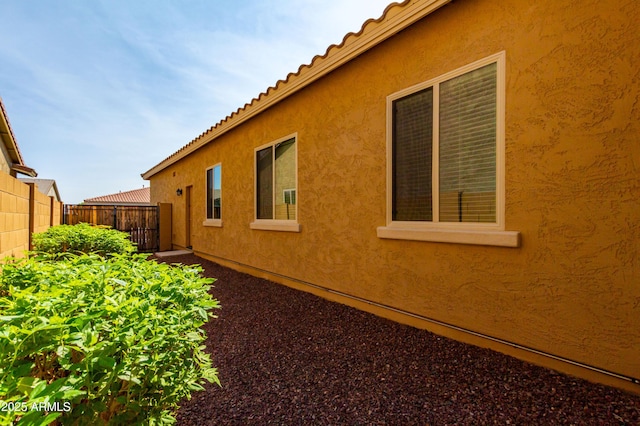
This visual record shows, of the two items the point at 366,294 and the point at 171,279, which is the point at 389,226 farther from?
the point at 171,279

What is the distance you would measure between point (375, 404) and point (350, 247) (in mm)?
2661

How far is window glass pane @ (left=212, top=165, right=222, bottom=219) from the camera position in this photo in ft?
32.3

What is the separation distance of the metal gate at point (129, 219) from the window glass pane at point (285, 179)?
385 inches

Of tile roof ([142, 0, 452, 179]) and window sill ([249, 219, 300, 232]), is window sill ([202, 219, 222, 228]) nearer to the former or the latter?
window sill ([249, 219, 300, 232])

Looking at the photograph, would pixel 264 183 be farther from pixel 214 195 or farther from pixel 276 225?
pixel 214 195

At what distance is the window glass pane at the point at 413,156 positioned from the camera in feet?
13.3

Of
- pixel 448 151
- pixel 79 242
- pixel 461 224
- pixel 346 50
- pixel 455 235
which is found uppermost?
pixel 346 50

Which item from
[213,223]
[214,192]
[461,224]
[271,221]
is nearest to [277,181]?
[271,221]

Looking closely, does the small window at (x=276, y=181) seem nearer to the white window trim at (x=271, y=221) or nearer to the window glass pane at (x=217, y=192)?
the white window trim at (x=271, y=221)

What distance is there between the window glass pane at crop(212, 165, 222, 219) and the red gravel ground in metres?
6.25

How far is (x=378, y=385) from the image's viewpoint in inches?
113

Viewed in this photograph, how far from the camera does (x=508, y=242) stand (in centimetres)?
319

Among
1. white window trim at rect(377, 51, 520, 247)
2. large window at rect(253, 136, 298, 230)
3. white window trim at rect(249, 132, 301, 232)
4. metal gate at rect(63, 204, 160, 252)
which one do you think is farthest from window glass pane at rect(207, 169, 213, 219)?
white window trim at rect(377, 51, 520, 247)

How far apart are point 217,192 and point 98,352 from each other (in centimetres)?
943
